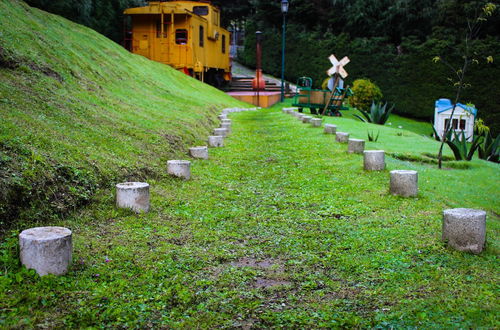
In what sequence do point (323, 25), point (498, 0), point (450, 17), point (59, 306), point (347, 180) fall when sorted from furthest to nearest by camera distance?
point (323, 25) < point (450, 17) < point (498, 0) < point (347, 180) < point (59, 306)

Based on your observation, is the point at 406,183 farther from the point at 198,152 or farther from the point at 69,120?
the point at 69,120

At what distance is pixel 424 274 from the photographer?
4.62 metres

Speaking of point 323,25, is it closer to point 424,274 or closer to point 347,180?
point 347,180

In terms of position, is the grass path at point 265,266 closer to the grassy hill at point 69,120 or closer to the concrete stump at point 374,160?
the grassy hill at point 69,120

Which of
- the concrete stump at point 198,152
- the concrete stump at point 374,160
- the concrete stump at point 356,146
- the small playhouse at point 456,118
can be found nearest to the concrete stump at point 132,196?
the concrete stump at point 198,152

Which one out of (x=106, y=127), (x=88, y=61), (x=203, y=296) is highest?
(x=88, y=61)

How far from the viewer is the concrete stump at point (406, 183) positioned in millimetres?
7266

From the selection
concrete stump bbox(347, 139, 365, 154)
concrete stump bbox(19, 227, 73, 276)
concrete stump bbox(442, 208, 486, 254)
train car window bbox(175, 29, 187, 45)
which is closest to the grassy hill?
concrete stump bbox(19, 227, 73, 276)

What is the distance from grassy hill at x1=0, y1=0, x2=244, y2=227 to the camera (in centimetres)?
584

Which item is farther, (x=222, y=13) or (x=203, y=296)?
(x=222, y=13)

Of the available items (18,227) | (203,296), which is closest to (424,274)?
(203,296)

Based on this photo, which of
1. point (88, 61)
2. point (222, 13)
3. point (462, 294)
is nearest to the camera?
point (462, 294)

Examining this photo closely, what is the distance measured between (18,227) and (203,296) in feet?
6.93

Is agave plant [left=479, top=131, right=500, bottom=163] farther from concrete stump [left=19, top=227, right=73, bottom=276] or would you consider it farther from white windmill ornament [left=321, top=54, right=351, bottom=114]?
concrete stump [left=19, top=227, right=73, bottom=276]
